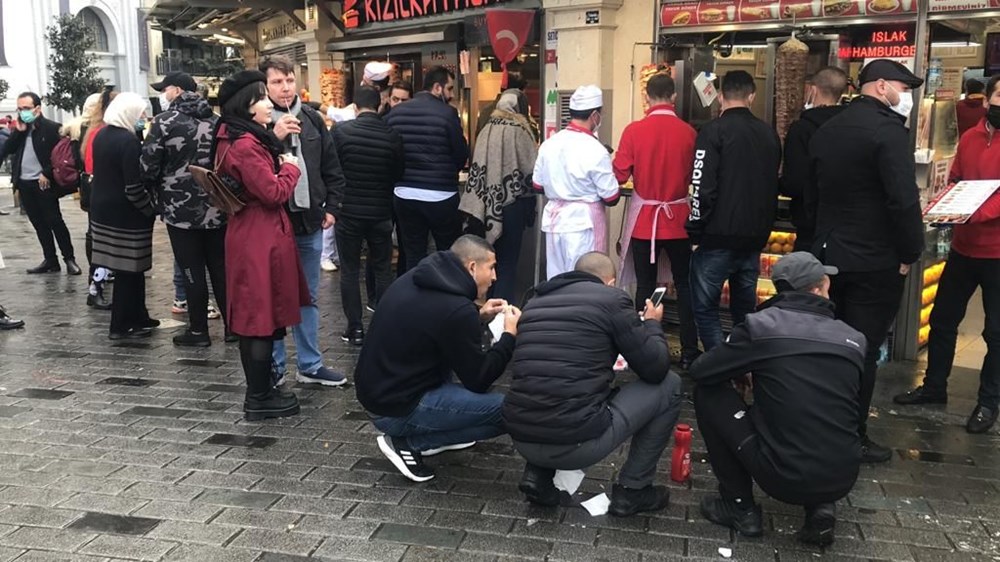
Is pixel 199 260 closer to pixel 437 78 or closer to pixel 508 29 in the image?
pixel 437 78

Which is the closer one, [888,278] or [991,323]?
[888,278]

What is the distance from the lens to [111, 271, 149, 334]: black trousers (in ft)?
21.9

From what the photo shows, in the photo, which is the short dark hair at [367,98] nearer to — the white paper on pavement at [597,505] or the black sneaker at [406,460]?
the black sneaker at [406,460]

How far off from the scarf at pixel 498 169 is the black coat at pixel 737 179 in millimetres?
1521

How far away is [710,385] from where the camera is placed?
355 cm

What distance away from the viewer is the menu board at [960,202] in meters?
4.58

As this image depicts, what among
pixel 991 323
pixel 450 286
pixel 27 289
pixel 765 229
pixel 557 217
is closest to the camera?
pixel 450 286

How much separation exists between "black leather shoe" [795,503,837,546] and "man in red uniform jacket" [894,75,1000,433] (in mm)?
1842

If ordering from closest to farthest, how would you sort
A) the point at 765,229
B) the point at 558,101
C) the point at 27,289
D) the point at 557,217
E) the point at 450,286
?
the point at 450,286, the point at 765,229, the point at 557,217, the point at 558,101, the point at 27,289

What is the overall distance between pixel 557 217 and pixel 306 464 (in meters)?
2.41

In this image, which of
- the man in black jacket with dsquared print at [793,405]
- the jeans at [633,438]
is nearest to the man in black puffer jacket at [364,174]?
the jeans at [633,438]

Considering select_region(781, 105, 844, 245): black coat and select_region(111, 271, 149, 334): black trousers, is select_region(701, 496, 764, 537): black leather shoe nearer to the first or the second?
select_region(781, 105, 844, 245): black coat

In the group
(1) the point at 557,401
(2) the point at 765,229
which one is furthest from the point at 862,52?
(1) the point at 557,401

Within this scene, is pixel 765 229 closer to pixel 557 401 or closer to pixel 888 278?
pixel 888 278
